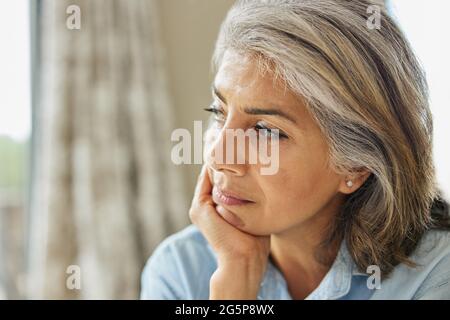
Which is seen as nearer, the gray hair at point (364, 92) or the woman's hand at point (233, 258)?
the gray hair at point (364, 92)

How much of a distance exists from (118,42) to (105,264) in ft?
1.51

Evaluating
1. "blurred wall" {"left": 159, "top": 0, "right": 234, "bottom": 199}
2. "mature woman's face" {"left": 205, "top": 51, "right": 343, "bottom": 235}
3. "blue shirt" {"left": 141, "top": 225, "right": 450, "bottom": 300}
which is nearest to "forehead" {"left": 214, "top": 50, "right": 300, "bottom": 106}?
"mature woman's face" {"left": 205, "top": 51, "right": 343, "bottom": 235}

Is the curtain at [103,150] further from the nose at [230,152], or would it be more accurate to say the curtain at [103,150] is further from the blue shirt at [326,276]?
the nose at [230,152]

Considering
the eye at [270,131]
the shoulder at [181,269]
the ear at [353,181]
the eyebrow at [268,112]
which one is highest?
the eyebrow at [268,112]

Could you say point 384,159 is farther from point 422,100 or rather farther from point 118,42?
point 118,42

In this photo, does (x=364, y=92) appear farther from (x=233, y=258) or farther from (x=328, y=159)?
(x=233, y=258)

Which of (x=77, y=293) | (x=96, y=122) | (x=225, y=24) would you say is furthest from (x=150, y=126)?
(x=77, y=293)

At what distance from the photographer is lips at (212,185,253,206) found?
791 mm

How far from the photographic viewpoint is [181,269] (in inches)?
36.5

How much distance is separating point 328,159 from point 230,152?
15cm

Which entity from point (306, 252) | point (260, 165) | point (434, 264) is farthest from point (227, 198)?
point (434, 264)

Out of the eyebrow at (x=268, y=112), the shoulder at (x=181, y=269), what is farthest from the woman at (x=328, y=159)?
the shoulder at (x=181, y=269)

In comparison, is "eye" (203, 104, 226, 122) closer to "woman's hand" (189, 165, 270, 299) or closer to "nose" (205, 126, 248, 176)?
"nose" (205, 126, 248, 176)

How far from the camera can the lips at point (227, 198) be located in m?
0.79
